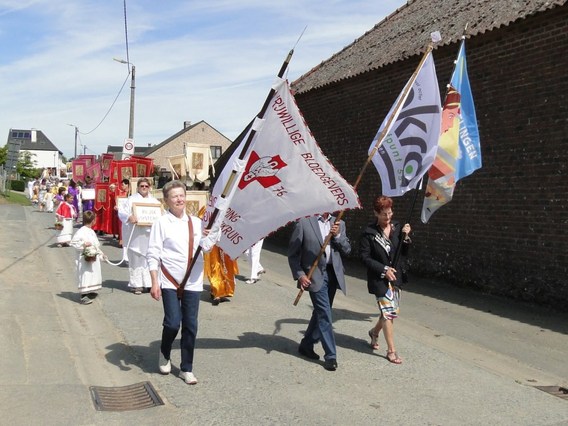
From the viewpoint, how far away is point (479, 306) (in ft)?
30.1

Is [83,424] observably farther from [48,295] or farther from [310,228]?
[48,295]

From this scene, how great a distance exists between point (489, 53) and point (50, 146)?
118182 millimetres

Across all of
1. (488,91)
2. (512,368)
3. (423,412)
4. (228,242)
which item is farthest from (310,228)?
(488,91)

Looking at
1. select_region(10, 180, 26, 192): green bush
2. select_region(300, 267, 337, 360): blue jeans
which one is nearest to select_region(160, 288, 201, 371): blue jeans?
select_region(300, 267, 337, 360): blue jeans

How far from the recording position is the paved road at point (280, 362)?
4730mm

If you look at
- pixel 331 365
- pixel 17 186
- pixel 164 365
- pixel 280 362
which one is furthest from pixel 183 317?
pixel 17 186

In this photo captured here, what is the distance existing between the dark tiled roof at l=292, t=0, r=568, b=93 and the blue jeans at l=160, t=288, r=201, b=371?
707 centimetres

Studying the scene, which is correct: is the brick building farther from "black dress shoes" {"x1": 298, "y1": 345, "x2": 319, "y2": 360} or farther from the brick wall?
"black dress shoes" {"x1": 298, "y1": 345, "x2": 319, "y2": 360}

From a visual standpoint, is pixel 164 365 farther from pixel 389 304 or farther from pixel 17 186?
pixel 17 186

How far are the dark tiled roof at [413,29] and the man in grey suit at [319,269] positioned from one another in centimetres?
552

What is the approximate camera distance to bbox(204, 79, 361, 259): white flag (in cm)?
548

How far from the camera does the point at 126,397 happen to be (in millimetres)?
4996

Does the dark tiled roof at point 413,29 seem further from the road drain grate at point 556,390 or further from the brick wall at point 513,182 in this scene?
the road drain grate at point 556,390

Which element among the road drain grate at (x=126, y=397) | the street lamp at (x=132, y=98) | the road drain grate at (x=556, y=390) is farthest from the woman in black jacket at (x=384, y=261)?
the street lamp at (x=132, y=98)
